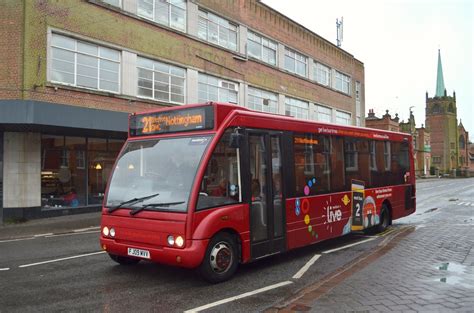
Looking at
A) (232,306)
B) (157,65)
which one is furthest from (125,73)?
(232,306)

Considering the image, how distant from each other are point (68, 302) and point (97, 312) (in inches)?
24.9

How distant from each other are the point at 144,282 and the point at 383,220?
7.49 metres

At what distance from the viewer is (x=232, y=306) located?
18.1 feet

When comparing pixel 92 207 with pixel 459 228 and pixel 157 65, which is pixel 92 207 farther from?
pixel 459 228

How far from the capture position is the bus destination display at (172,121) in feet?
22.9

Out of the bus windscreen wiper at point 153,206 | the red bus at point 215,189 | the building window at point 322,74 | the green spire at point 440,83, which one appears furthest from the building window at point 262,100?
the green spire at point 440,83

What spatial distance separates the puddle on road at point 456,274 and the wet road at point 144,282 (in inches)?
2.3

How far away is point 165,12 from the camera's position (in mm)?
21781

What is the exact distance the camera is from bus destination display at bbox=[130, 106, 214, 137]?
6988mm

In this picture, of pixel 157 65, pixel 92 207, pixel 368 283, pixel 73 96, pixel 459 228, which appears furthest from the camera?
pixel 157 65

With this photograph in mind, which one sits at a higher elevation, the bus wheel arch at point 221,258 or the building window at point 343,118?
the building window at point 343,118

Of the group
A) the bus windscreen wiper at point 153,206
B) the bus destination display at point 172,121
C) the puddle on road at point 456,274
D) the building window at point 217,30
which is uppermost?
the building window at point 217,30

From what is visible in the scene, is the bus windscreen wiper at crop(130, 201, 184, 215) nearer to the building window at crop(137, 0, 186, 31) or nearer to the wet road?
the wet road

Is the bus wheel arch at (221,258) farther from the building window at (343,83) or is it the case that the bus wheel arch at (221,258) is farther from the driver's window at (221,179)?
the building window at (343,83)
